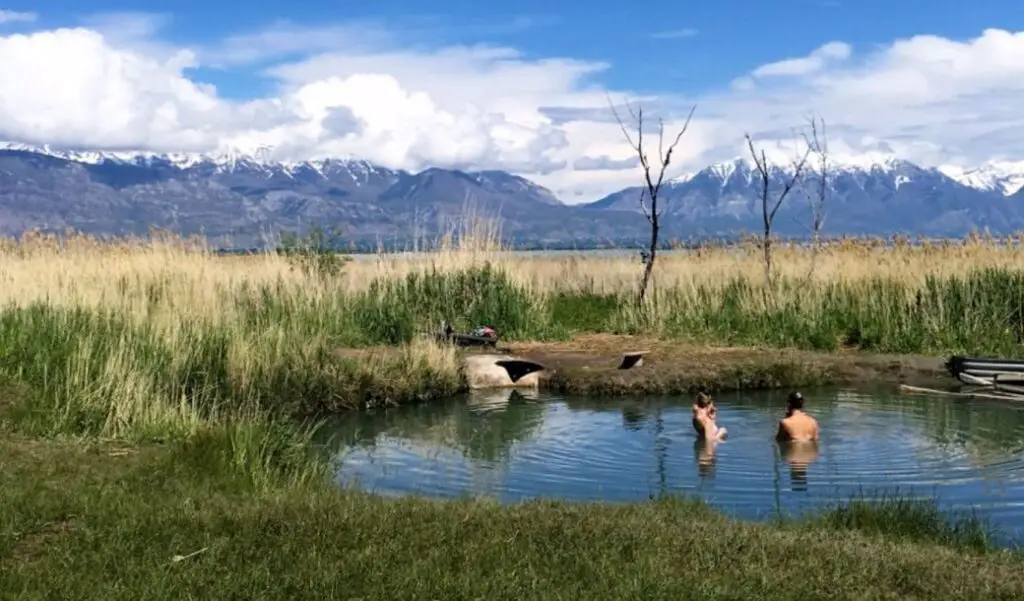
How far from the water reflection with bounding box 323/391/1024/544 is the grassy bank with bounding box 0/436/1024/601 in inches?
71.1

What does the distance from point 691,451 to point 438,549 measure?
5323 millimetres

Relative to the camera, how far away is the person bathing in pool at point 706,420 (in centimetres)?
1032

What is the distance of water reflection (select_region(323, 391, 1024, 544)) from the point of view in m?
8.47

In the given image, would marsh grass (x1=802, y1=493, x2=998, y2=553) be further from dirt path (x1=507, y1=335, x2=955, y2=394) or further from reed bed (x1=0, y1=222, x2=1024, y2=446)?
dirt path (x1=507, y1=335, x2=955, y2=394)

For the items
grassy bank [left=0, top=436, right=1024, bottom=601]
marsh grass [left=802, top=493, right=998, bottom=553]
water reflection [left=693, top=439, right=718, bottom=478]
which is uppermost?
grassy bank [left=0, top=436, right=1024, bottom=601]

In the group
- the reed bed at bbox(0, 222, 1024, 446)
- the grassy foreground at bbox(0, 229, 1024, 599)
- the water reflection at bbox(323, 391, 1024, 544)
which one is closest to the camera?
the grassy foreground at bbox(0, 229, 1024, 599)

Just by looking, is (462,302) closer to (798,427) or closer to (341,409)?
(341,409)

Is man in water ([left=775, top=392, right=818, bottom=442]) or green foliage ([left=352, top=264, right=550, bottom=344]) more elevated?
green foliage ([left=352, top=264, right=550, bottom=344])

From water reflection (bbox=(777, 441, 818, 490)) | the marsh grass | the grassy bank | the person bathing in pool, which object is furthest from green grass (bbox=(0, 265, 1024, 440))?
the marsh grass

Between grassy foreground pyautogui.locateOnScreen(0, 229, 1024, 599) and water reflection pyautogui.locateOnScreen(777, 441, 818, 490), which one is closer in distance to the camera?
grassy foreground pyautogui.locateOnScreen(0, 229, 1024, 599)

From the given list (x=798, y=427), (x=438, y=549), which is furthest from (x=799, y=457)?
(x=438, y=549)

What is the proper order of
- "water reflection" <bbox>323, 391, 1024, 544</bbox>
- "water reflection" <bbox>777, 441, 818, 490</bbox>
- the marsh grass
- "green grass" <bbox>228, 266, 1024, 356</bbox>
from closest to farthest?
the marsh grass → "water reflection" <bbox>323, 391, 1024, 544</bbox> → "water reflection" <bbox>777, 441, 818, 490</bbox> → "green grass" <bbox>228, 266, 1024, 356</bbox>

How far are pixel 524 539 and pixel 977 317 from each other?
1264cm

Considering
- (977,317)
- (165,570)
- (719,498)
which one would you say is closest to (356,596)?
(165,570)
